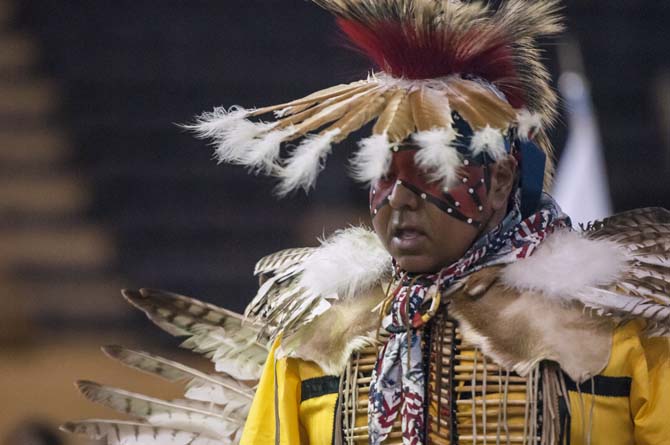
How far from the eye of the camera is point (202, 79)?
5.17 metres

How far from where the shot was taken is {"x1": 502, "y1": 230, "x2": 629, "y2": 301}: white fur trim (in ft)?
7.22

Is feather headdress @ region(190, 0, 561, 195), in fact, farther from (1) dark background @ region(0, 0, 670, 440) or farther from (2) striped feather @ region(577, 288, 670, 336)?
(1) dark background @ region(0, 0, 670, 440)

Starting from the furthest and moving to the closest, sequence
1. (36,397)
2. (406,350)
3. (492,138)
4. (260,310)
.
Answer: (36,397)
(260,310)
(406,350)
(492,138)

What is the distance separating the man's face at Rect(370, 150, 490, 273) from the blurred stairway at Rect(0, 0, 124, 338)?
10.1ft

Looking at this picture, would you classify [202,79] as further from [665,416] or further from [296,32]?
[665,416]

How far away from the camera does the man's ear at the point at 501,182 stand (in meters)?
2.27

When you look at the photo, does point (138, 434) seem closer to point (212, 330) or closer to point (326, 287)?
point (212, 330)

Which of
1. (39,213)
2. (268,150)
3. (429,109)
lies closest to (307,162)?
(268,150)

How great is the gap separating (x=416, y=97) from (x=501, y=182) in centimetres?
23

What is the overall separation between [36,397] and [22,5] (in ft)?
5.12

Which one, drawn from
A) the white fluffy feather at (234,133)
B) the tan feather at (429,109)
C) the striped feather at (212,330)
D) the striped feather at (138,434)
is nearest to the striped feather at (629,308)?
the tan feather at (429,109)

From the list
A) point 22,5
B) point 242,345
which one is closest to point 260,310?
point 242,345

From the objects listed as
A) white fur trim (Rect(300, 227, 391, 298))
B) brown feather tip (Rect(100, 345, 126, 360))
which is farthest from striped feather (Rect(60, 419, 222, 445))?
white fur trim (Rect(300, 227, 391, 298))

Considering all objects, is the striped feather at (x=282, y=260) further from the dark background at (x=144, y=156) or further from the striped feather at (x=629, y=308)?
the dark background at (x=144, y=156)
